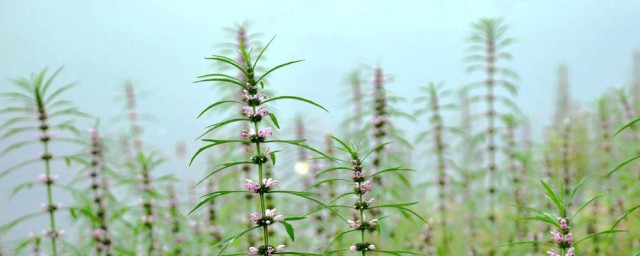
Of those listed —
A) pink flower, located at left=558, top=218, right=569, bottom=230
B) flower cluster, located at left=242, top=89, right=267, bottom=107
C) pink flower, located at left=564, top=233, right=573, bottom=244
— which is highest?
flower cluster, located at left=242, top=89, right=267, bottom=107

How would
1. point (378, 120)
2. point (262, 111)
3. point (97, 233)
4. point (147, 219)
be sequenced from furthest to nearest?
point (97, 233) → point (147, 219) → point (378, 120) → point (262, 111)

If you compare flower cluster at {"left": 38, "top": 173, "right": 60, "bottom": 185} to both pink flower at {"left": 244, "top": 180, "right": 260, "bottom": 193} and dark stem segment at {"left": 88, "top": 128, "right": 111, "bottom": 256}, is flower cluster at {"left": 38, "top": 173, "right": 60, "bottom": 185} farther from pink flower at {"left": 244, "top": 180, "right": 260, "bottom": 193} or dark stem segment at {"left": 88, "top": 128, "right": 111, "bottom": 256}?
pink flower at {"left": 244, "top": 180, "right": 260, "bottom": 193}

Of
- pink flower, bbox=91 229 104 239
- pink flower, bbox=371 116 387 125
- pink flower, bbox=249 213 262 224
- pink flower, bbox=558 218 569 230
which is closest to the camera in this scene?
pink flower, bbox=249 213 262 224

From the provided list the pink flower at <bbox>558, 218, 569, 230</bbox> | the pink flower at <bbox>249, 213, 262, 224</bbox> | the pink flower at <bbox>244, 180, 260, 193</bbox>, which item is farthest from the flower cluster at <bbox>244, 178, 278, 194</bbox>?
the pink flower at <bbox>558, 218, 569, 230</bbox>

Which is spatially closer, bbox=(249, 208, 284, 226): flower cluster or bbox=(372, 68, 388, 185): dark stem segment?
bbox=(249, 208, 284, 226): flower cluster

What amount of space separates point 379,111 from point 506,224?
2866 millimetres

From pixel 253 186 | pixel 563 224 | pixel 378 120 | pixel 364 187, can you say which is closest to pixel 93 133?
pixel 378 120

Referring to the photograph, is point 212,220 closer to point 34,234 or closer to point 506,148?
point 34,234

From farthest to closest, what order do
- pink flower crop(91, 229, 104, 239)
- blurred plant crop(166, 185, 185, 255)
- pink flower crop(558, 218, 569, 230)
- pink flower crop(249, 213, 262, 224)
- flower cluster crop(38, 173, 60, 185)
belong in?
blurred plant crop(166, 185, 185, 255) → pink flower crop(91, 229, 104, 239) → flower cluster crop(38, 173, 60, 185) → pink flower crop(558, 218, 569, 230) → pink flower crop(249, 213, 262, 224)

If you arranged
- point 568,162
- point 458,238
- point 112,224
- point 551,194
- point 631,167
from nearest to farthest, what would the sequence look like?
point 551,194 < point 112,224 < point 568,162 < point 631,167 < point 458,238

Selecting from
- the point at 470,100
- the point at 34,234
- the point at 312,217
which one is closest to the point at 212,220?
the point at 312,217

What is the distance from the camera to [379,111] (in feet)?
15.5

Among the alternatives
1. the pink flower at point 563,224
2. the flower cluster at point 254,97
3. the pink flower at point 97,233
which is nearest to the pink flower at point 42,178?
the pink flower at point 97,233

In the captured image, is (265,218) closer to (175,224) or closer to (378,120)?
(378,120)
